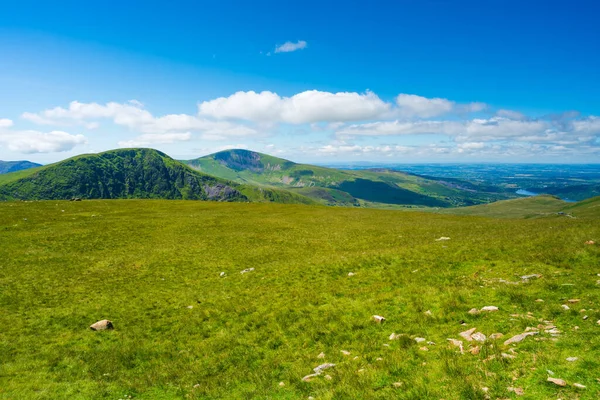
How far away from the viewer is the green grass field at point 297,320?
1048 cm

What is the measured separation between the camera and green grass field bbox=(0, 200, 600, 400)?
34.4 feet

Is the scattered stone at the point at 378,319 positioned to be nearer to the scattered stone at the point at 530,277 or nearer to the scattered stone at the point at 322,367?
the scattered stone at the point at 322,367

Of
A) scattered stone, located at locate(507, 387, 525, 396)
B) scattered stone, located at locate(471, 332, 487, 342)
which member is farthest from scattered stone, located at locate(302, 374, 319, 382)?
scattered stone, located at locate(471, 332, 487, 342)

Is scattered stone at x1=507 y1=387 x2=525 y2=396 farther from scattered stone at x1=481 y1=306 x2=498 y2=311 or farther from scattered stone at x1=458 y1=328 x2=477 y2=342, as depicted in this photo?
scattered stone at x1=481 y1=306 x2=498 y2=311

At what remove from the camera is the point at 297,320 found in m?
18.3

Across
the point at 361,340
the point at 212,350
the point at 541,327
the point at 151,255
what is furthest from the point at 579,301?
the point at 151,255

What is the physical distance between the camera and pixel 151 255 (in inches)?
1415

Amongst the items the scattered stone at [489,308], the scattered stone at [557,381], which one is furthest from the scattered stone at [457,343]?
the scattered stone at [489,308]

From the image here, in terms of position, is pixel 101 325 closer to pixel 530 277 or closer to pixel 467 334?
pixel 467 334

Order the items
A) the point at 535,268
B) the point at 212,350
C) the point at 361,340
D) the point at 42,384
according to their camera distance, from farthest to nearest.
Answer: the point at 535,268
the point at 212,350
the point at 361,340
the point at 42,384

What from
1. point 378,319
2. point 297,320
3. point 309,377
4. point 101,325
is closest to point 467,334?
point 378,319

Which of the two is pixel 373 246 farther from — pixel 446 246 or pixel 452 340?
pixel 452 340

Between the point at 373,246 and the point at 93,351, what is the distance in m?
28.9

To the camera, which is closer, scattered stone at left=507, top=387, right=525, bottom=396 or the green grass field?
scattered stone at left=507, top=387, right=525, bottom=396
